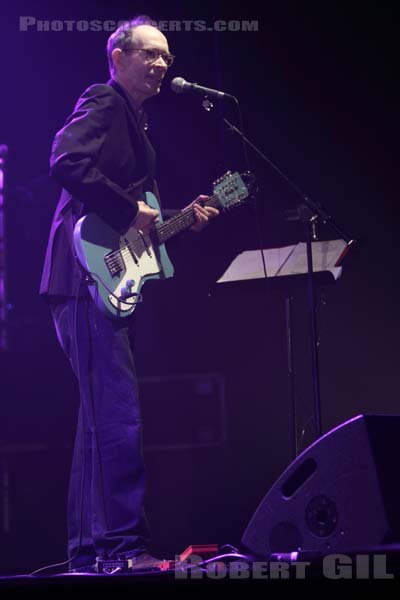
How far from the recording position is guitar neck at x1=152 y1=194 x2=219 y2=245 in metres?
3.40

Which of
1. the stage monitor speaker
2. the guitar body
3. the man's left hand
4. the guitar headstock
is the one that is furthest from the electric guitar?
the stage monitor speaker

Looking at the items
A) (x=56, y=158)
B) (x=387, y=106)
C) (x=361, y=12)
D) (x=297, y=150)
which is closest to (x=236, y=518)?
(x=56, y=158)

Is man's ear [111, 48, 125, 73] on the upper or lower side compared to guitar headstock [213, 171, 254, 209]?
upper

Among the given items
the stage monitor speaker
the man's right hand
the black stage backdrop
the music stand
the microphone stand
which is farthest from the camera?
the black stage backdrop

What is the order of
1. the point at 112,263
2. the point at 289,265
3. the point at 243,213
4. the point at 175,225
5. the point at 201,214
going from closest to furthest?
the point at 112,263 < the point at 175,225 < the point at 201,214 < the point at 289,265 < the point at 243,213

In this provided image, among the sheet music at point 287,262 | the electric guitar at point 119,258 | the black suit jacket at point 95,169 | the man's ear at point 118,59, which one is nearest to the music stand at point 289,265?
the sheet music at point 287,262

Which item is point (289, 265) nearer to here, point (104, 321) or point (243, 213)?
point (104, 321)

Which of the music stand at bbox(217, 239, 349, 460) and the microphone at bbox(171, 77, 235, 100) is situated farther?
the music stand at bbox(217, 239, 349, 460)

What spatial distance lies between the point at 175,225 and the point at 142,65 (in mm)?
656

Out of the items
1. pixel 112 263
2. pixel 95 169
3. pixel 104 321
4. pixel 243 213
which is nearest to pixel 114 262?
pixel 112 263

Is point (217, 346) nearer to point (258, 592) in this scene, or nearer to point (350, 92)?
point (350, 92)

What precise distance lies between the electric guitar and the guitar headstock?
40 cm

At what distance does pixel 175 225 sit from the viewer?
350cm

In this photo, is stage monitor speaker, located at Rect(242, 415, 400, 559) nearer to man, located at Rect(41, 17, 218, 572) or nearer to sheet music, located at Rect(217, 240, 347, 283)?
man, located at Rect(41, 17, 218, 572)
